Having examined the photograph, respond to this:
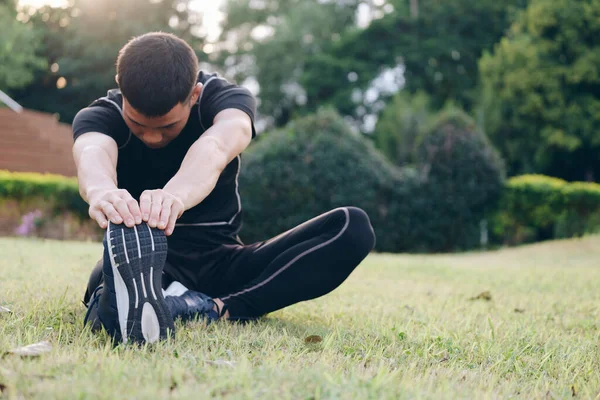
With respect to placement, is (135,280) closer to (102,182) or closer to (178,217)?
(178,217)

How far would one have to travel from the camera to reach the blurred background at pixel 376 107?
35.6 ft

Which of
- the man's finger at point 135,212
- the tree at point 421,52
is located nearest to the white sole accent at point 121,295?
the man's finger at point 135,212

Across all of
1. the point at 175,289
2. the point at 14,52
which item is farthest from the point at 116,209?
the point at 14,52

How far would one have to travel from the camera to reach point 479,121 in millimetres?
21406

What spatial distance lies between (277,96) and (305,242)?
29161 mm

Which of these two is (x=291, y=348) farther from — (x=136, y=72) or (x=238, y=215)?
(x=136, y=72)

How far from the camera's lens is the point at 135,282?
2.09 m

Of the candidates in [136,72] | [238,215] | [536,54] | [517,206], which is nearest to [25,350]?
[136,72]

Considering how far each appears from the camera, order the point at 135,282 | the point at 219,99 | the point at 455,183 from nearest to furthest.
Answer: the point at 135,282 < the point at 219,99 < the point at 455,183

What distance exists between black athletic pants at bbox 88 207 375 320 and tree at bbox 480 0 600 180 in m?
19.3

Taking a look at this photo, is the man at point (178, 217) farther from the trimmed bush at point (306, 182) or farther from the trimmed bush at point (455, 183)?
the trimmed bush at point (455, 183)

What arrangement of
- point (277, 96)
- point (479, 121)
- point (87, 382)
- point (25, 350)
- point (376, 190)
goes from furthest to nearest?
point (277, 96), point (479, 121), point (376, 190), point (25, 350), point (87, 382)

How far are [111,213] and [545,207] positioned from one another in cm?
1194

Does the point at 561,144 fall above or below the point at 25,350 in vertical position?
below
